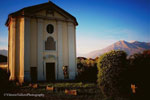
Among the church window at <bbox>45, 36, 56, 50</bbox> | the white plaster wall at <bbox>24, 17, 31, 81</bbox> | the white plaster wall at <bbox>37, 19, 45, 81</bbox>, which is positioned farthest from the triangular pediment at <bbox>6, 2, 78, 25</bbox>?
the church window at <bbox>45, 36, 56, 50</bbox>

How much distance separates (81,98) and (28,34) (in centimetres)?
1119

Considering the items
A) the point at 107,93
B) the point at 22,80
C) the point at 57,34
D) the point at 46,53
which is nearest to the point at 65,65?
the point at 46,53

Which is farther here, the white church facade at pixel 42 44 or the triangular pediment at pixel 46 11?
the triangular pediment at pixel 46 11

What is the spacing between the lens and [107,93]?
7898 millimetres

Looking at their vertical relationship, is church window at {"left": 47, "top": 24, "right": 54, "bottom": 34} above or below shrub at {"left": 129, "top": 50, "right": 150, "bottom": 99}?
above

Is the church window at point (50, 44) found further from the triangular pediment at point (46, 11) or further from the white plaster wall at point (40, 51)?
the triangular pediment at point (46, 11)

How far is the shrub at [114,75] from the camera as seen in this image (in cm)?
764

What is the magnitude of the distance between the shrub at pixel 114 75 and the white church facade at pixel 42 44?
1046 cm

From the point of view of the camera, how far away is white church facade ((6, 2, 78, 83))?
15883 millimetres

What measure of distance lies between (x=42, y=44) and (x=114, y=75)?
1160 cm

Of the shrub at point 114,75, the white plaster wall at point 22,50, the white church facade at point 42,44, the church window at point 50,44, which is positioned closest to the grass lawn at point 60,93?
the shrub at point 114,75

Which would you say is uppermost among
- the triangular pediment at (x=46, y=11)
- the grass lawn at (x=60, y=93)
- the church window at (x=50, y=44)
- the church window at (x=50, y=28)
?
the triangular pediment at (x=46, y=11)

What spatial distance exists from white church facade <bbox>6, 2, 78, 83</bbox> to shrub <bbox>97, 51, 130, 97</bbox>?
1046 cm

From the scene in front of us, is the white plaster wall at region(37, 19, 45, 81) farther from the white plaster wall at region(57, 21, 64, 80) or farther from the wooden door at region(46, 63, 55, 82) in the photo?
the white plaster wall at region(57, 21, 64, 80)
